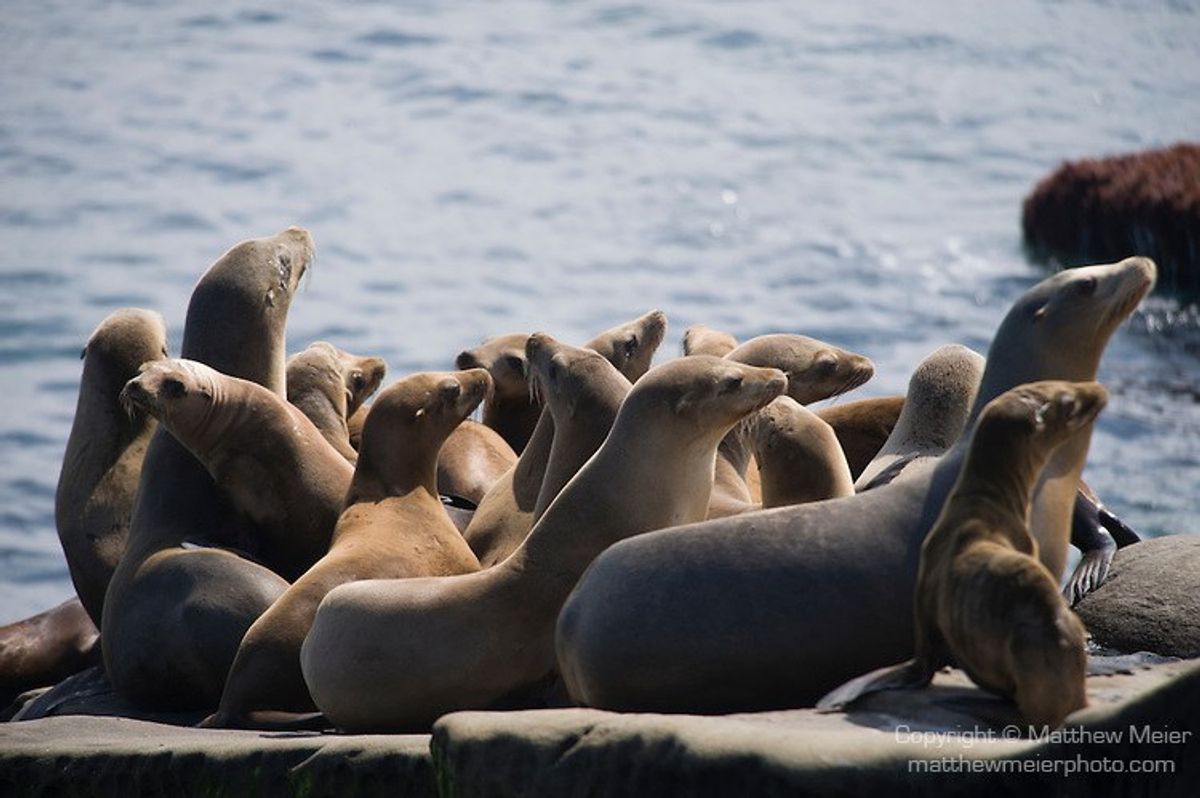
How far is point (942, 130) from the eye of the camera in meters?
28.1

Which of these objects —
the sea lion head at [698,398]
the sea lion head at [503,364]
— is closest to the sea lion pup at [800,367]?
the sea lion head at [698,398]

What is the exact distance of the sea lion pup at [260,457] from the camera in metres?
7.69

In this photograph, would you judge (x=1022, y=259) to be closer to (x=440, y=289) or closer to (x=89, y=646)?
(x=440, y=289)

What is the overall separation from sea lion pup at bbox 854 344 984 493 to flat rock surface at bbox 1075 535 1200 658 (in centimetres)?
78

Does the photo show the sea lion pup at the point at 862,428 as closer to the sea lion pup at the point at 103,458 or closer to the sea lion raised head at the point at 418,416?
the sea lion raised head at the point at 418,416

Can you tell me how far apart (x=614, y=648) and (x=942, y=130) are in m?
23.4

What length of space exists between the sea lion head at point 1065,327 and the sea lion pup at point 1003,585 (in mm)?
673

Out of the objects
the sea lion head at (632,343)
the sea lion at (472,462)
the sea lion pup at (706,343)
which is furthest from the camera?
the sea lion pup at (706,343)

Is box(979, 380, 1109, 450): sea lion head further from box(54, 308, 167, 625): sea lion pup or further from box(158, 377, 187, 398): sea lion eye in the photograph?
box(54, 308, 167, 625): sea lion pup

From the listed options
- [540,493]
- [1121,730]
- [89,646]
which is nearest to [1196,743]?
[1121,730]

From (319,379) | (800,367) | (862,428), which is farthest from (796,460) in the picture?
(319,379)

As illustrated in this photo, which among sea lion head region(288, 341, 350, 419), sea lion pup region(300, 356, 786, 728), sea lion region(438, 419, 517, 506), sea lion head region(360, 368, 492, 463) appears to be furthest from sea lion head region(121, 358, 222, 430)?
sea lion pup region(300, 356, 786, 728)

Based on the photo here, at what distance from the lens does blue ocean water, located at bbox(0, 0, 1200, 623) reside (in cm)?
1908

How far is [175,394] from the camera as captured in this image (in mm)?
7777
